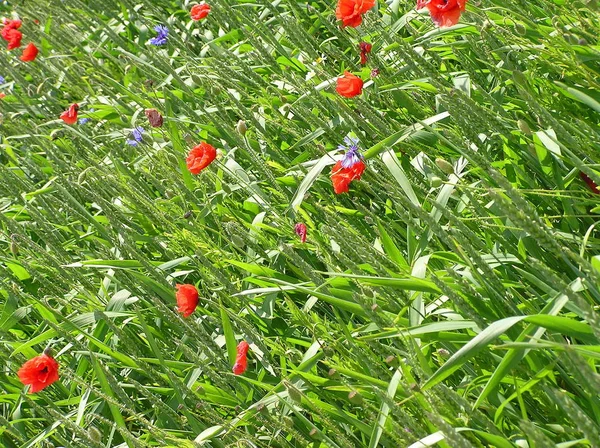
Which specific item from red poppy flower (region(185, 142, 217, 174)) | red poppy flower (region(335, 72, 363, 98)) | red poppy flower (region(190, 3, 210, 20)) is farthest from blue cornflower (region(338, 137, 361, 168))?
red poppy flower (region(190, 3, 210, 20))

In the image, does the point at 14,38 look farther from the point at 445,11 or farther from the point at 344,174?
the point at 445,11

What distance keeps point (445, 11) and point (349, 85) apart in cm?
38

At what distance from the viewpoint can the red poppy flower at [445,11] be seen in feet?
5.78

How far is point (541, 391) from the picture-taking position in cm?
148

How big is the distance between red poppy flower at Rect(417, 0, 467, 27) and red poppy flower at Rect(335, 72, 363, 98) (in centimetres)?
33

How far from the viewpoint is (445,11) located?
178 centimetres

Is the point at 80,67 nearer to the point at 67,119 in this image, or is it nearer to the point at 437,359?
the point at 67,119

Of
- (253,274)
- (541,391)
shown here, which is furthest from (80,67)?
(541,391)

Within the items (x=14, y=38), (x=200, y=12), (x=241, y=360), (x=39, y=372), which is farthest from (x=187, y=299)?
(x=14, y=38)

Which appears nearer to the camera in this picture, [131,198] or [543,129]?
[543,129]

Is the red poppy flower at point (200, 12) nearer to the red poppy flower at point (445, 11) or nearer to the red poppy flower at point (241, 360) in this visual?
the red poppy flower at point (445, 11)

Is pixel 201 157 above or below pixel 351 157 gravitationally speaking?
above

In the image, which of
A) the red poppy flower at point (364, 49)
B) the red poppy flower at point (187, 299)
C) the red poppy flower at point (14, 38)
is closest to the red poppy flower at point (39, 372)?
the red poppy flower at point (187, 299)

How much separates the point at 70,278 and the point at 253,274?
56 centimetres
